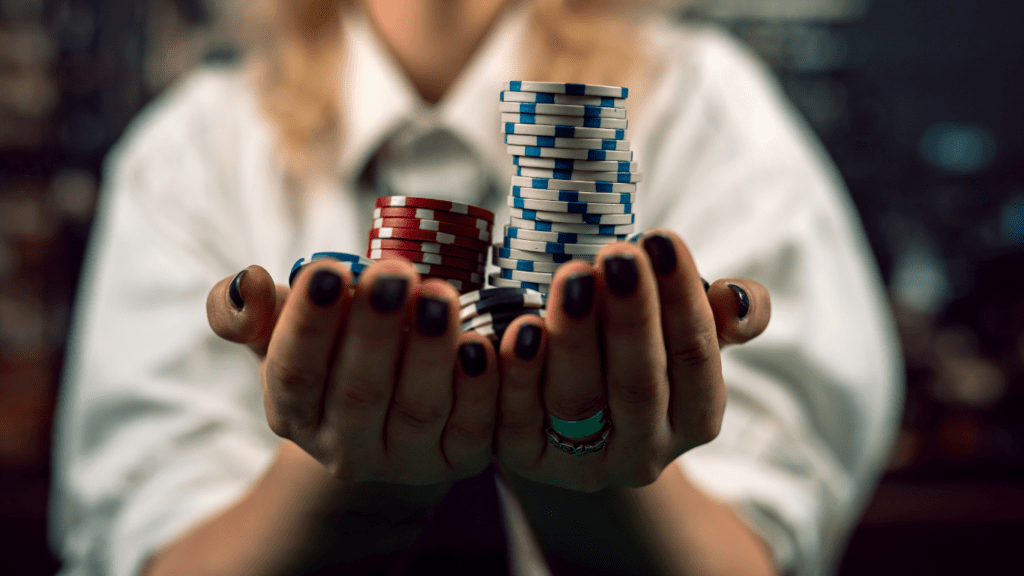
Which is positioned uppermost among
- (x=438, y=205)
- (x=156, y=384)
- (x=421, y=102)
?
(x=421, y=102)

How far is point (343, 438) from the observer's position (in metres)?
0.79

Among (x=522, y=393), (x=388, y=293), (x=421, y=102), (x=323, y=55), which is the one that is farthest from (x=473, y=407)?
(x=323, y=55)

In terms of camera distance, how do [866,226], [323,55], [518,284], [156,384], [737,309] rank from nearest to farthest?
[737,309]
[518,284]
[156,384]
[323,55]
[866,226]

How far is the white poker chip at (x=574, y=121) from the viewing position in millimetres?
883

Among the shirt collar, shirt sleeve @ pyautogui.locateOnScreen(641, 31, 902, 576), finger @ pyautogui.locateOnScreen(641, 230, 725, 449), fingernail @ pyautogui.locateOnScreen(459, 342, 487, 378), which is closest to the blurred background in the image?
shirt sleeve @ pyautogui.locateOnScreen(641, 31, 902, 576)

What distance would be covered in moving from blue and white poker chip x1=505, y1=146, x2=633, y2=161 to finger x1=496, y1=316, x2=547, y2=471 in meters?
0.27

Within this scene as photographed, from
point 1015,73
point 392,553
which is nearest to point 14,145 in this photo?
point 392,553

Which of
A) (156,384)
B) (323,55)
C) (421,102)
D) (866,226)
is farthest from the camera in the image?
(866,226)

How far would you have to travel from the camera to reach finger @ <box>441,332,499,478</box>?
73 centimetres

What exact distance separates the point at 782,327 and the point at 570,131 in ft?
2.84

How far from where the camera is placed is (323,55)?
1884mm

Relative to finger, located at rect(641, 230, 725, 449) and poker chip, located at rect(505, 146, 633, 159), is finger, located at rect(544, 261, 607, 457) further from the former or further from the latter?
poker chip, located at rect(505, 146, 633, 159)

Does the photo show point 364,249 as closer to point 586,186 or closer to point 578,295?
point 586,186

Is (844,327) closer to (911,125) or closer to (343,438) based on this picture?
(343,438)
